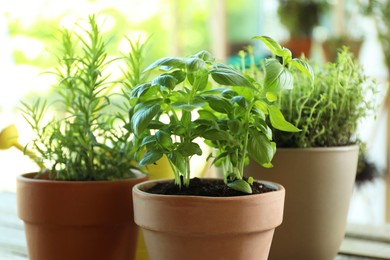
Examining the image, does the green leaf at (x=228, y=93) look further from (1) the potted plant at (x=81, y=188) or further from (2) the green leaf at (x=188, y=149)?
(1) the potted plant at (x=81, y=188)

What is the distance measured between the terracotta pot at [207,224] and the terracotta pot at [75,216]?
0.30 feet

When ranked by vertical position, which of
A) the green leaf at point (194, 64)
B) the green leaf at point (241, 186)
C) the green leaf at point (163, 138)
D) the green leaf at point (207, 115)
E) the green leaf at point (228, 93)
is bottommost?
the green leaf at point (241, 186)

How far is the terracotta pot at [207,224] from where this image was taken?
586 mm

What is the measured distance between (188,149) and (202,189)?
7cm

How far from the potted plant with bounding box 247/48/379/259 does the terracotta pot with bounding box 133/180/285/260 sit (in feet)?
0.47

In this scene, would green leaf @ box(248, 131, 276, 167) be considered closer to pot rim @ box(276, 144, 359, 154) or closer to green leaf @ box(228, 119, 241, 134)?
green leaf @ box(228, 119, 241, 134)

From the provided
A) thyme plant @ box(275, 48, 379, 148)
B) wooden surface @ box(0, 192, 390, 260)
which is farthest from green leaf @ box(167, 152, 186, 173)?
wooden surface @ box(0, 192, 390, 260)

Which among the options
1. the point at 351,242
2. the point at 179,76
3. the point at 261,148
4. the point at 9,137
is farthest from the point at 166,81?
the point at 351,242

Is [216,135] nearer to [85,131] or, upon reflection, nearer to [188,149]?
[188,149]

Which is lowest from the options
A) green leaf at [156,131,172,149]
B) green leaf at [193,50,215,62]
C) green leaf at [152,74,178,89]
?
green leaf at [156,131,172,149]

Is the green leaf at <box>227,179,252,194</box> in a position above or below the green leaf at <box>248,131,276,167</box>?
below

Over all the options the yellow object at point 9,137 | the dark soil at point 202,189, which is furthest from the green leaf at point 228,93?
the yellow object at point 9,137

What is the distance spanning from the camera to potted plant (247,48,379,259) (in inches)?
29.9

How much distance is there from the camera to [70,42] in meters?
0.77
